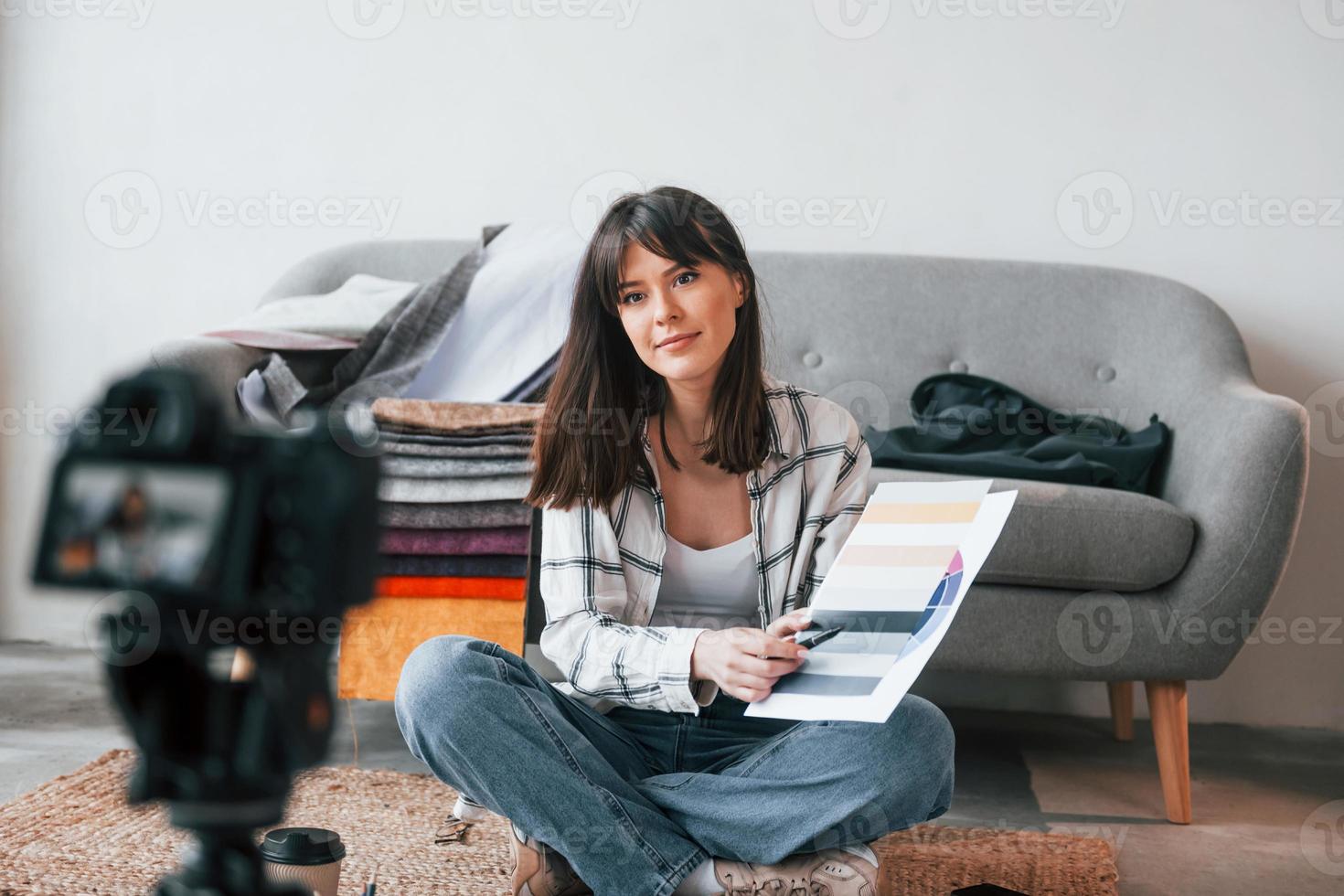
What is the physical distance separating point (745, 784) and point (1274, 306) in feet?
5.55

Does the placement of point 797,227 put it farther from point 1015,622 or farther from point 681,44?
point 1015,622

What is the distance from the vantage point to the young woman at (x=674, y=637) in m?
1.14

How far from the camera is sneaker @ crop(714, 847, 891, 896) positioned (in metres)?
1.16

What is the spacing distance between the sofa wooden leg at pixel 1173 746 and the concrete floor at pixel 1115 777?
3 cm

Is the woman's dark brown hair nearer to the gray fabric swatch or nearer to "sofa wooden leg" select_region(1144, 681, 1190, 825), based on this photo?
the gray fabric swatch

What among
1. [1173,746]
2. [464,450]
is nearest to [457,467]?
[464,450]

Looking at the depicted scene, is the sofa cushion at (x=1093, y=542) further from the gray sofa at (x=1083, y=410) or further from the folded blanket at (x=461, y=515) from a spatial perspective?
the folded blanket at (x=461, y=515)

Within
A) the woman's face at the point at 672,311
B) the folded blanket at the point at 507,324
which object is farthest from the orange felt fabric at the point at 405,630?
the woman's face at the point at 672,311

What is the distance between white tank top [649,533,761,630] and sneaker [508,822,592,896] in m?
0.25

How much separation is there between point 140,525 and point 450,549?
1.34 metres

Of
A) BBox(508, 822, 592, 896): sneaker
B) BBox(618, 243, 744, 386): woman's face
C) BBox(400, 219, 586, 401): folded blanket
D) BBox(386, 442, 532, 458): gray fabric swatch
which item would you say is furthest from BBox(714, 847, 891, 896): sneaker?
BBox(400, 219, 586, 401): folded blanket

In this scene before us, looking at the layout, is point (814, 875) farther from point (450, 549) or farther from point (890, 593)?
point (450, 549)

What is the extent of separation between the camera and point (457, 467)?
168 cm

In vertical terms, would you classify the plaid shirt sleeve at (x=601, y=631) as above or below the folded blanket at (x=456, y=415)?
below
